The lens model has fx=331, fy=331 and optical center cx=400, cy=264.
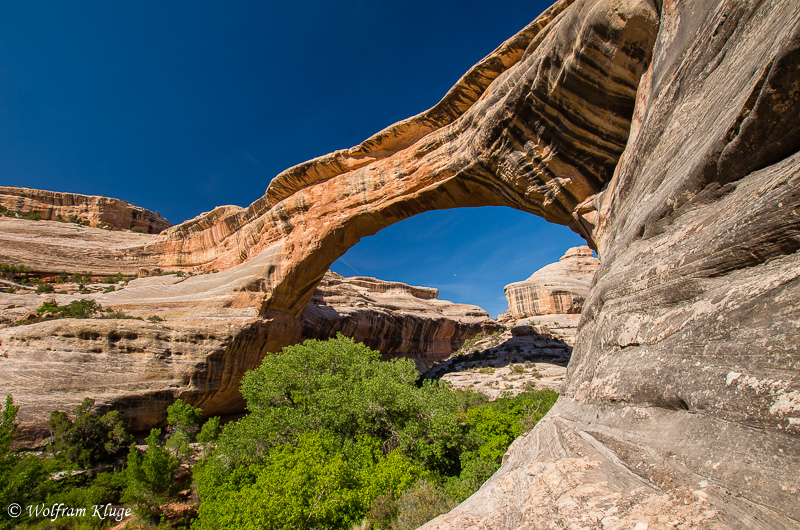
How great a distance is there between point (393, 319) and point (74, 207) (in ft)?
95.5

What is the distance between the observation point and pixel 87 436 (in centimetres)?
1048

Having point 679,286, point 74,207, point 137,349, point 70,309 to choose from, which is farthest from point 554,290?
point 74,207

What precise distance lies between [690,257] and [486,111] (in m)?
10.4

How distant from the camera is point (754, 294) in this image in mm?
2443

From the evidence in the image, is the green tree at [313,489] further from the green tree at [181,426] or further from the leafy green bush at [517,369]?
the leafy green bush at [517,369]

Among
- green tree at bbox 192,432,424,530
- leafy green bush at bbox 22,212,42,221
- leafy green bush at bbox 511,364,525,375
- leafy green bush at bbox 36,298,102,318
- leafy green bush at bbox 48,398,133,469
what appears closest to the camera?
green tree at bbox 192,432,424,530

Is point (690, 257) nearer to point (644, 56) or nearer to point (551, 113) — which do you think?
point (644, 56)

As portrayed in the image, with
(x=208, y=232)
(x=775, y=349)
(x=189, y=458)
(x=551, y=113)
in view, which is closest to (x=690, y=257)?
(x=775, y=349)

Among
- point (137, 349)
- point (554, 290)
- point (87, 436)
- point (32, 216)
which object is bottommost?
point (87, 436)

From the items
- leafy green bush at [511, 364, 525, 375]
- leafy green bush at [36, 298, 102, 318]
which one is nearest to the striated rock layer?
leafy green bush at [511, 364, 525, 375]

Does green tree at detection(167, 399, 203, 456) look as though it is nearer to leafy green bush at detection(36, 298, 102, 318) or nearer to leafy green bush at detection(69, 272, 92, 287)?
leafy green bush at detection(36, 298, 102, 318)

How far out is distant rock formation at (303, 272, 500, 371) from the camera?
24.3m

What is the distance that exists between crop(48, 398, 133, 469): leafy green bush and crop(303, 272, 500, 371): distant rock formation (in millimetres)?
9695

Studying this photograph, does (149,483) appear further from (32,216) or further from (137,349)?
(32,216)
